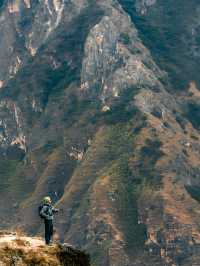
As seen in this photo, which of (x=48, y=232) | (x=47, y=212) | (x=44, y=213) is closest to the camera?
(x=48, y=232)

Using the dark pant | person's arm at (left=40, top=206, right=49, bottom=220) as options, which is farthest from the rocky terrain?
person's arm at (left=40, top=206, right=49, bottom=220)

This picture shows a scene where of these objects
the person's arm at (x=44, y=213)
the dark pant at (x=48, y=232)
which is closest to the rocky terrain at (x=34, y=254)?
the dark pant at (x=48, y=232)

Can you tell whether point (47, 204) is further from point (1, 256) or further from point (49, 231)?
point (1, 256)

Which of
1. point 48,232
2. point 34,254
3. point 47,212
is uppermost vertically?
point 47,212

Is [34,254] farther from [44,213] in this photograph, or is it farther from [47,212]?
[47,212]

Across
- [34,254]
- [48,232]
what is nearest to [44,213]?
[48,232]

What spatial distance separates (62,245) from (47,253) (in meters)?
1.96

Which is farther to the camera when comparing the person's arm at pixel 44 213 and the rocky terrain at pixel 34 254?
the person's arm at pixel 44 213

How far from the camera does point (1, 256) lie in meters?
57.1

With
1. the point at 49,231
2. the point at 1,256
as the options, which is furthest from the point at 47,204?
the point at 1,256

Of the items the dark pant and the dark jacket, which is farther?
the dark jacket

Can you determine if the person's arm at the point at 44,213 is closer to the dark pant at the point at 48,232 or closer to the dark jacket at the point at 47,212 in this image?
the dark jacket at the point at 47,212

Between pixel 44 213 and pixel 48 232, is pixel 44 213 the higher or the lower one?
the higher one

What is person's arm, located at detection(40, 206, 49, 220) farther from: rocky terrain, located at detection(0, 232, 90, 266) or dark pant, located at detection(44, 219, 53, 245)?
rocky terrain, located at detection(0, 232, 90, 266)
